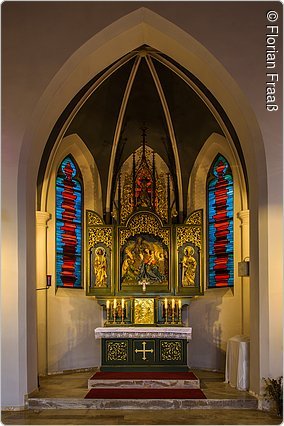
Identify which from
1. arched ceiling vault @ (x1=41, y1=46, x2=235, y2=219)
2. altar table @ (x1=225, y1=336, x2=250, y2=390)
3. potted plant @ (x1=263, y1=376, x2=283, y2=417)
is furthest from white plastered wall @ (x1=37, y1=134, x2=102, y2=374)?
potted plant @ (x1=263, y1=376, x2=283, y2=417)

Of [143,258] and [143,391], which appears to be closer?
[143,391]

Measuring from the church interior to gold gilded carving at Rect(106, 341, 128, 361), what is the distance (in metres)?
0.03

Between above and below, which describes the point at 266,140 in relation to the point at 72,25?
below

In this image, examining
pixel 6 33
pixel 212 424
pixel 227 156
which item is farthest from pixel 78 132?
pixel 212 424

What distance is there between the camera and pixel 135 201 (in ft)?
46.7

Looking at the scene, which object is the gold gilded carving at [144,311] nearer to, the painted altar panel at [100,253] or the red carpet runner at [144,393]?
the painted altar panel at [100,253]

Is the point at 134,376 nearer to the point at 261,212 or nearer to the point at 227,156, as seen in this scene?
the point at 261,212

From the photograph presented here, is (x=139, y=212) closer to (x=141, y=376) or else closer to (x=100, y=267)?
(x=100, y=267)

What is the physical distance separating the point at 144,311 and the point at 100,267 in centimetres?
125

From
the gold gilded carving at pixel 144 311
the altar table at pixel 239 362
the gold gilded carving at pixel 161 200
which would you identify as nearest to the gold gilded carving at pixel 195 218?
the gold gilded carving at pixel 161 200

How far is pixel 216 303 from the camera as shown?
1402 centimetres

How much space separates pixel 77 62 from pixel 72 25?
57cm

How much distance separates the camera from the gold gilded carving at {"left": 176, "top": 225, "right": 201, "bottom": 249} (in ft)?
44.4

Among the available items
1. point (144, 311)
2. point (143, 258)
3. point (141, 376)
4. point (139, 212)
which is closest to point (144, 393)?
point (141, 376)
